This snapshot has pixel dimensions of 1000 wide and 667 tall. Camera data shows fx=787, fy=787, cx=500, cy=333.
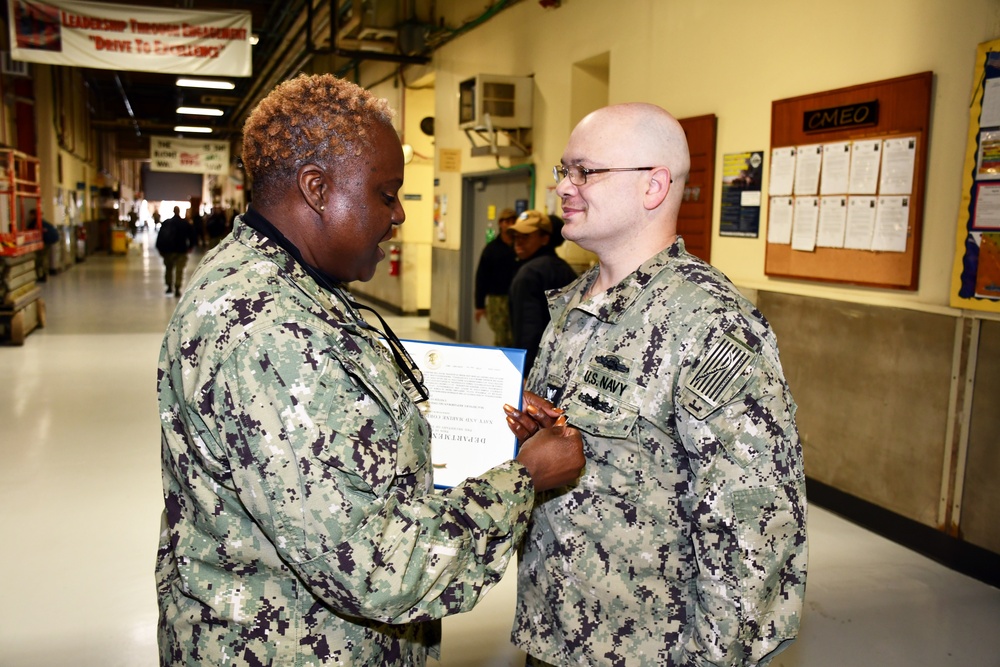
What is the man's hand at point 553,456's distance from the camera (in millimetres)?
1355

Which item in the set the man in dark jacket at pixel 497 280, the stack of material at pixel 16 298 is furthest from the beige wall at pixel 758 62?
the stack of material at pixel 16 298

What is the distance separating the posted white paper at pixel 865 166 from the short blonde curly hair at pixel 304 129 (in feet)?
10.4

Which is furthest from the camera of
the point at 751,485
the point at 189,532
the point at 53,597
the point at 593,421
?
the point at 53,597

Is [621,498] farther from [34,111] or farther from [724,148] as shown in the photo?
[34,111]

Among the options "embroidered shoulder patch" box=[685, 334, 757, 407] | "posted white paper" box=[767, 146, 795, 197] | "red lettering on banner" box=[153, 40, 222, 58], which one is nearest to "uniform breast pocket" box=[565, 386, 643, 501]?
"embroidered shoulder patch" box=[685, 334, 757, 407]

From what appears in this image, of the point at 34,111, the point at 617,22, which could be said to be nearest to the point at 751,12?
the point at 617,22

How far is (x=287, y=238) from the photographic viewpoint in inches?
49.0

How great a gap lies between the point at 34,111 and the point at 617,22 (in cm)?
1356

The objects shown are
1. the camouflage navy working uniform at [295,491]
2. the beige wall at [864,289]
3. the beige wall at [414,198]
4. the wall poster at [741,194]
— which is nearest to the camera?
the camouflage navy working uniform at [295,491]

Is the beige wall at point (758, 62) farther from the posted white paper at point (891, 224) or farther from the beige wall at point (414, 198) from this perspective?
the beige wall at point (414, 198)

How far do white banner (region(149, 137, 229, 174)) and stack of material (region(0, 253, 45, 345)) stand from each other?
1358 centimetres

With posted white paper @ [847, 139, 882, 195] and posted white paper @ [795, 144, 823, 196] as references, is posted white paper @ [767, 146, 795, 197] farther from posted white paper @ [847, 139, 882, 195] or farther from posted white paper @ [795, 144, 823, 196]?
posted white paper @ [847, 139, 882, 195]

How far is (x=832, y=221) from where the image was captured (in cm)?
394

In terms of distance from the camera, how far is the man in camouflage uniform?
1068 mm
